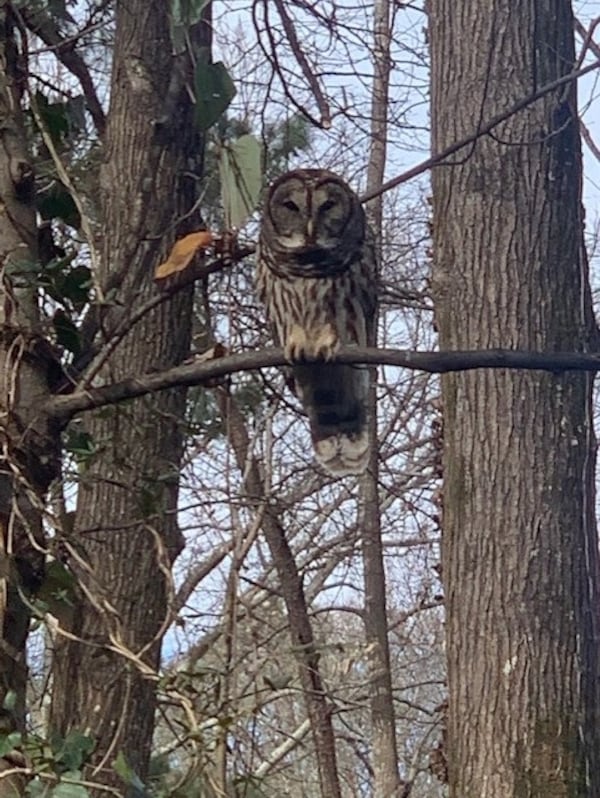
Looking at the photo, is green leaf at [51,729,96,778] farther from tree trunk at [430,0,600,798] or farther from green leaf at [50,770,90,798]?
tree trunk at [430,0,600,798]

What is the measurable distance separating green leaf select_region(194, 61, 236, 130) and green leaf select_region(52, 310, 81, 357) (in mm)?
302

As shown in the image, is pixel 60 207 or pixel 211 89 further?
pixel 60 207

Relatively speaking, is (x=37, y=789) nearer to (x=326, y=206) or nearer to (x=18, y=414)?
(x=18, y=414)

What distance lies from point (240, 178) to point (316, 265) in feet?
5.33

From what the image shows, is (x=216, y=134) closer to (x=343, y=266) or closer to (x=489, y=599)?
(x=343, y=266)

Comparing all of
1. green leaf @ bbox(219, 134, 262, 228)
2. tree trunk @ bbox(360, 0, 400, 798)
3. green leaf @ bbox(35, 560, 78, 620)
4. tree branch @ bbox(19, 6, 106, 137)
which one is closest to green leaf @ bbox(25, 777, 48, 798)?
green leaf @ bbox(35, 560, 78, 620)

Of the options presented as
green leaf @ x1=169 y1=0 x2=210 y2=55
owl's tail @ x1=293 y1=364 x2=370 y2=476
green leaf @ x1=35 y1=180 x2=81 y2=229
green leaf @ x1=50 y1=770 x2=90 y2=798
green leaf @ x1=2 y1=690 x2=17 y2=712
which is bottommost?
green leaf @ x1=50 y1=770 x2=90 y2=798

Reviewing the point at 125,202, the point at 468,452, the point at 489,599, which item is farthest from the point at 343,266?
the point at 489,599

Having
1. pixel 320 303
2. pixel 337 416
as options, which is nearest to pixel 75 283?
pixel 320 303

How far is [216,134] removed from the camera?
183cm

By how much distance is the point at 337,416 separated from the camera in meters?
3.67

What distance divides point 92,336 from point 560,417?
228 centimetres

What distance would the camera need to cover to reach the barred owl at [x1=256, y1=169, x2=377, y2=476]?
3.30 m

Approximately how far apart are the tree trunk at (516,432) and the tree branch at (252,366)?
2.06 metres
